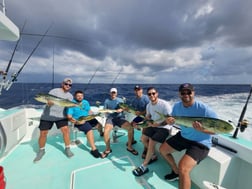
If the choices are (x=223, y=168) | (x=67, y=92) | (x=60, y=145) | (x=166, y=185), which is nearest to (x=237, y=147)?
(x=223, y=168)

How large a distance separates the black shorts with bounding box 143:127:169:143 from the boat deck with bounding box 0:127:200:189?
50cm

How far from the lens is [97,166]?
2.32 m

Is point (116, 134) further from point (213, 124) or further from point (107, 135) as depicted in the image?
point (213, 124)

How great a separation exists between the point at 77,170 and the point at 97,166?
0.31 m

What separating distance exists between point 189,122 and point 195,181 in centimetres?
92

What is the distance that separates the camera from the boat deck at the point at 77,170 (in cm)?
194

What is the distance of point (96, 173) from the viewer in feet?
7.06

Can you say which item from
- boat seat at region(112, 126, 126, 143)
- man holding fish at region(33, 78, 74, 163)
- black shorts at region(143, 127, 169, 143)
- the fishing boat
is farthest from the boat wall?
black shorts at region(143, 127, 169, 143)

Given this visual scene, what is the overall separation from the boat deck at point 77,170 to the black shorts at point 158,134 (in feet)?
1.65

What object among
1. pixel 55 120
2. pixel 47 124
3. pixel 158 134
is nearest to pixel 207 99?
pixel 158 134

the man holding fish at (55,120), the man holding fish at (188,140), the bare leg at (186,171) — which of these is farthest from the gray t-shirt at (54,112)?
the bare leg at (186,171)

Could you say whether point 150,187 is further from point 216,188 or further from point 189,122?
point 189,122

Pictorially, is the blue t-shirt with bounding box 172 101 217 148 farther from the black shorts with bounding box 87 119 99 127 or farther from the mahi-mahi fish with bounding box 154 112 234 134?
the black shorts with bounding box 87 119 99 127

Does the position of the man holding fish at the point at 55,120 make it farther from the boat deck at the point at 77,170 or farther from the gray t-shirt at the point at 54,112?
the boat deck at the point at 77,170
